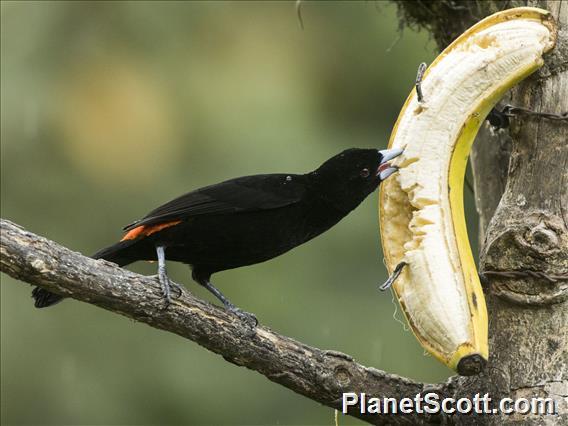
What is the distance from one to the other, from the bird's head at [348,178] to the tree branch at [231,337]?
29.3 inches

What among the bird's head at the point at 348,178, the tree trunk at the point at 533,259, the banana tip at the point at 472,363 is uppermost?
the bird's head at the point at 348,178

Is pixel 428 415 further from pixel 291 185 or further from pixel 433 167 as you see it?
pixel 291 185

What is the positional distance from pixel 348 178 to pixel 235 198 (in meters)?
0.47

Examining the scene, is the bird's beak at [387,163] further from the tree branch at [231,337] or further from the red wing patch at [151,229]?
the red wing patch at [151,229]

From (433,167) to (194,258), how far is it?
1.14 metres

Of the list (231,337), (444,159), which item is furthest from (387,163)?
(231,337)

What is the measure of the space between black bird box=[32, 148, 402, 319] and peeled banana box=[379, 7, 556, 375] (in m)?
0.40

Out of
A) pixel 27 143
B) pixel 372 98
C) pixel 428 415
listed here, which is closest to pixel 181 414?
pixel 27 143

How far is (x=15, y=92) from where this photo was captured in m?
9.05

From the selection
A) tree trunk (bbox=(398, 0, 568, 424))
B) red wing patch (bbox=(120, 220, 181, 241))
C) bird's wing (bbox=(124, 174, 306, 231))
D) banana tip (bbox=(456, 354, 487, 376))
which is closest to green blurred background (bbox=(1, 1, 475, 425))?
bird's wing (bbox=(124, 174, 306, 231))

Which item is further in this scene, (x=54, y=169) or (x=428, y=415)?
(x=54, y=169)

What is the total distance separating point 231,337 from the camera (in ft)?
11.7

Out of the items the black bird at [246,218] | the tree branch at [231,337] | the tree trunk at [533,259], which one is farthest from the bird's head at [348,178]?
the tree branch at [231,337]

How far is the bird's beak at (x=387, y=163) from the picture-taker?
365 cm
